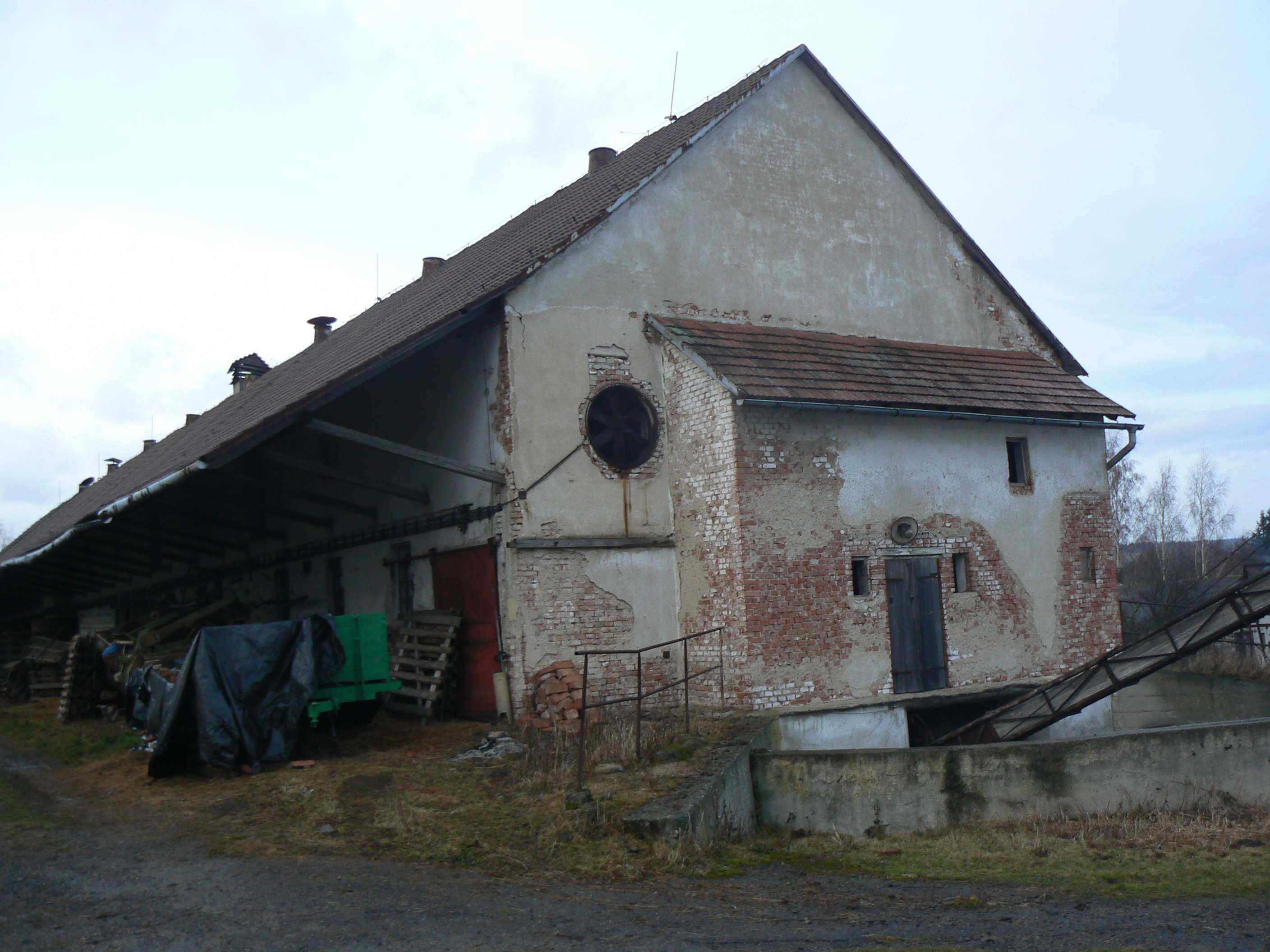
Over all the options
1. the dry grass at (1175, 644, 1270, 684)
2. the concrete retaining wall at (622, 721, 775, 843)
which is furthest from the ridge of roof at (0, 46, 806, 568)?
the dry grass at (1175, 644, 1270, 684)

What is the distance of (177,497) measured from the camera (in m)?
18.8

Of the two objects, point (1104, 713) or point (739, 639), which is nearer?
point (739, 639)

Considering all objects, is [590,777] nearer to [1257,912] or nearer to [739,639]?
[739,639]

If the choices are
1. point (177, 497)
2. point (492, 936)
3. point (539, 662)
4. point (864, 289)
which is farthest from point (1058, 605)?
point (177, 497)

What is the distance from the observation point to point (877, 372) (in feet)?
49.6

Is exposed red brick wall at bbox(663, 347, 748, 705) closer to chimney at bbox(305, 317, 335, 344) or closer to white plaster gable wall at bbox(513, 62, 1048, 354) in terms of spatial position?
white plaster gable wall at bbox(513, 62, 1048, 354)

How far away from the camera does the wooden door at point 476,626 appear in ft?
44.2

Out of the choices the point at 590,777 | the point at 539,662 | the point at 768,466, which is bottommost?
the point at 590,777

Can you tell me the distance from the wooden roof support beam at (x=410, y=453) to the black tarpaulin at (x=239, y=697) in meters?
2.14

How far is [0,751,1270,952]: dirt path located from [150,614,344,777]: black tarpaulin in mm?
2550

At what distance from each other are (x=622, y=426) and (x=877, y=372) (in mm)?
3721

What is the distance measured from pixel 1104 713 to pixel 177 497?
1544 centimetres

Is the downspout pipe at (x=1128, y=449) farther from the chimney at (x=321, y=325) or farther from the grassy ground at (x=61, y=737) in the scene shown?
the chimney at (x=321, y=325)

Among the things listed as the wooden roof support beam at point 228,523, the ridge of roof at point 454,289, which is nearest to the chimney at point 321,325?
the ridge of roof at point 454,289
